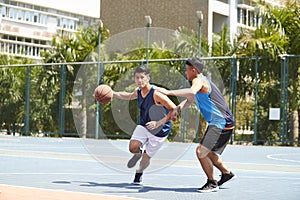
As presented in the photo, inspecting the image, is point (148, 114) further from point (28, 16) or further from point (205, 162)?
point (28, 16)

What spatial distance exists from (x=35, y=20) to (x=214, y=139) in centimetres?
7667

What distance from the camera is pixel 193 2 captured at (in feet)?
141

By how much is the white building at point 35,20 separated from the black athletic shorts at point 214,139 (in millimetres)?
68870

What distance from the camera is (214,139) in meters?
8.37

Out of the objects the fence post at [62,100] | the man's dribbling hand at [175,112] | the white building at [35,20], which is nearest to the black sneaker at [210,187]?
the man's dribbling hand at [175,112]

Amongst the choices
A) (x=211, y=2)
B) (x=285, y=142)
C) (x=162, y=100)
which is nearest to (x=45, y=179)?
(x=162, y=100)

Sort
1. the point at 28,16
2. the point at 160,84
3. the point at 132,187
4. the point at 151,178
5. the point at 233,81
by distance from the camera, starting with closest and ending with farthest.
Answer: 1. the point at 132,187
2. the point at 151,178
3. the point at 160,84
4. the point at 233,81
5. the point at 28,16

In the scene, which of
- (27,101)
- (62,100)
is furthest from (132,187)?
(27,101)

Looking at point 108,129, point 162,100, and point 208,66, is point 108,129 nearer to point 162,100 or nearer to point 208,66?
point 208,66

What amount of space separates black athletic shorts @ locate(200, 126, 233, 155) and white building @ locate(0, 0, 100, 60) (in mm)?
68870

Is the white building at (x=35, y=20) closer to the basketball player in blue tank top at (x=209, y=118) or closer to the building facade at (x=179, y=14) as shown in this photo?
the building facade at (x=179, y=14)

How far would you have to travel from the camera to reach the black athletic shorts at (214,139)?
834cm

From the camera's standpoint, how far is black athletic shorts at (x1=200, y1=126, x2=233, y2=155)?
8.34 m

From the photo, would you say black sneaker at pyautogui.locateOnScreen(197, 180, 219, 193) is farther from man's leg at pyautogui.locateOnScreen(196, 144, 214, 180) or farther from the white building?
the white building
